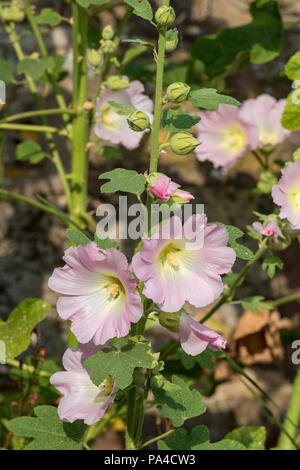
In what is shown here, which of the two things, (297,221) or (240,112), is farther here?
(240,112)

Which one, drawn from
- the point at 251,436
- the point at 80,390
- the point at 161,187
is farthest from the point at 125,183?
the point at 251,436

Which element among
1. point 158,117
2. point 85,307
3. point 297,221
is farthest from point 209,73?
point 85,307

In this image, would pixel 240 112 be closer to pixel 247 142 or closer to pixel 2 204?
pixel 247 142

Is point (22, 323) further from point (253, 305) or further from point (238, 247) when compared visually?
point (238, 247)

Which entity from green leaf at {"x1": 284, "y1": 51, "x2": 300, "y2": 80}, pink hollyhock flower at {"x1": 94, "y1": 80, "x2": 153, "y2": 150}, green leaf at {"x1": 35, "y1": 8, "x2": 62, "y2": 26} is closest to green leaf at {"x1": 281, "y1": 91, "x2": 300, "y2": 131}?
green leaf at {"x1": 284, "y1": 51, "x2": 300, "y2": 80}

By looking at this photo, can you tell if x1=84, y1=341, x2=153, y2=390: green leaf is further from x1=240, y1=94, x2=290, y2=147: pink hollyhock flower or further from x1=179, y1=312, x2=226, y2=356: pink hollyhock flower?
x1=240, y1=94, x2=290, y2=147: pink hollyhock flower

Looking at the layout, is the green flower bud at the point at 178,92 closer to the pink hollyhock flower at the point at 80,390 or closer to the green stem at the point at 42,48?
the pink hollyhock flower at the point at 80,390
